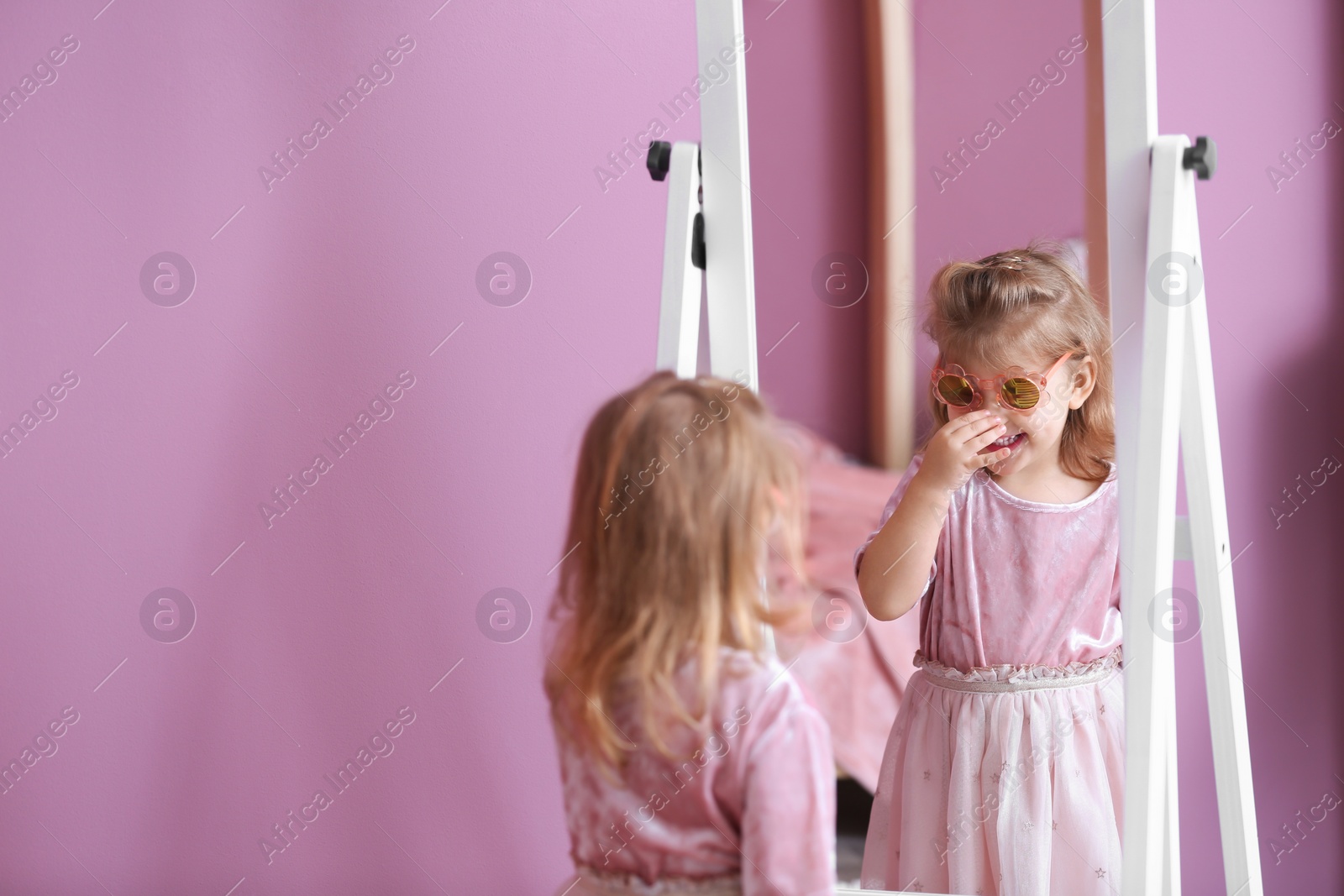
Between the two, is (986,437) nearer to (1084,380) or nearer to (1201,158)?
(1084,380)

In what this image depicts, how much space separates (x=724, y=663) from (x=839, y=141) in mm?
572

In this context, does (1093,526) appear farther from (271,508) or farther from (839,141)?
(271,508)

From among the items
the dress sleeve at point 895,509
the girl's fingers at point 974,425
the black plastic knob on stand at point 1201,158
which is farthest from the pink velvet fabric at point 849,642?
the black plastic knob on stand at point 1201,158

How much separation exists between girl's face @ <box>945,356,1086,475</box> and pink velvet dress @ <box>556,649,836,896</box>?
35 centimetres

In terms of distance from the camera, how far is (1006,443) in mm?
1005

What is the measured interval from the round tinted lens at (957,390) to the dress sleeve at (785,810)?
37 cm

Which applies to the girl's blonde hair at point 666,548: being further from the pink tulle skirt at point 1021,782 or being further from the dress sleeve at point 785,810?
the pink tulle skirt at point 1021,782

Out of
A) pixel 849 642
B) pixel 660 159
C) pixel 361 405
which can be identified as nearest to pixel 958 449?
pixel 849 642

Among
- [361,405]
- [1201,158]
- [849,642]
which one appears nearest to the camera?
[1201,158]

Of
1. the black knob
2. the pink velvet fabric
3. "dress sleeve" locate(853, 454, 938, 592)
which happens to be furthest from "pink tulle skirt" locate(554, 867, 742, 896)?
the black knob

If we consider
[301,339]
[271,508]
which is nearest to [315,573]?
[271,508]

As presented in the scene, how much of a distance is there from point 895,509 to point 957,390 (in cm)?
12

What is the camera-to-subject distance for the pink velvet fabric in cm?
110

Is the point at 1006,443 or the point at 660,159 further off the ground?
the point at 660,159
